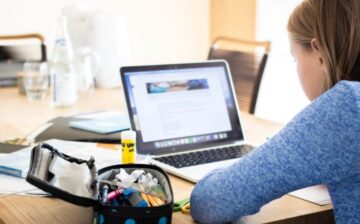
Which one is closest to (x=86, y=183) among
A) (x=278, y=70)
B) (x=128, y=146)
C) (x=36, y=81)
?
(x=128, y=146)

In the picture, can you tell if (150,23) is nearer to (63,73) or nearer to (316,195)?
(63,73)

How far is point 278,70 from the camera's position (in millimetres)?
3574

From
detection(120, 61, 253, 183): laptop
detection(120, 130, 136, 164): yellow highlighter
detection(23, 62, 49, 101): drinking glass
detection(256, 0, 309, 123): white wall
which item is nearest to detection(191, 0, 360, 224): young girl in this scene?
detection(120, 130, 136, 164): yellow highlighter

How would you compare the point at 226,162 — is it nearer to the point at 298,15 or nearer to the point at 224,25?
the point at 298,15

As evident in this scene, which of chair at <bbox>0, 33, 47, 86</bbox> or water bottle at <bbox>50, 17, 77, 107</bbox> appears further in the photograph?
chair at <bbox>0, 33, 47, 86</bbox>

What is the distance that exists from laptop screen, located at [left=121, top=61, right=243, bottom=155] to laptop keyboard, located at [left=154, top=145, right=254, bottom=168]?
0.04 meters

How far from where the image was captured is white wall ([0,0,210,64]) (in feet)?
11.3

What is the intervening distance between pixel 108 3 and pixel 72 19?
1206 mm

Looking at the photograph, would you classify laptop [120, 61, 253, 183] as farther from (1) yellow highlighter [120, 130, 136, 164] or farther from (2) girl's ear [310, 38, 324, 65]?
(2) girl's ear [310, 38, 324, 65]

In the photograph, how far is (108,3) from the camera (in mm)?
3666

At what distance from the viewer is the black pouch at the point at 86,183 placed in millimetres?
922

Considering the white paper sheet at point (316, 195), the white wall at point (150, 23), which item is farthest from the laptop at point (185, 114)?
the white wall at point (150, 23)

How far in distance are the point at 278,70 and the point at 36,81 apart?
71.3 inches

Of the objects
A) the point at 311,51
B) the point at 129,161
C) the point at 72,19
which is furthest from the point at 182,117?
the point at 72,19
